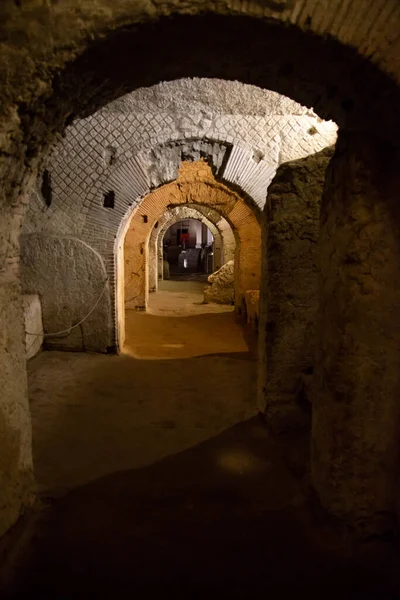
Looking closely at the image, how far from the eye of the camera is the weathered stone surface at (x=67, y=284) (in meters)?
5.45

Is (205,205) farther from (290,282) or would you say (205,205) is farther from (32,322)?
Result: (290,282)

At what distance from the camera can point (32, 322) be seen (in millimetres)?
5176

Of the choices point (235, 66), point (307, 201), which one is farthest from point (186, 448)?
point (235, 66)

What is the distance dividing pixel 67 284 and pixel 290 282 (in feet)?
11.4

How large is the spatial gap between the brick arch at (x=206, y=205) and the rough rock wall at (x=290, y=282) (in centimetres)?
577

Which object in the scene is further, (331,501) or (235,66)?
(331,501)

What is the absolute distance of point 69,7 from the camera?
56.8 inches

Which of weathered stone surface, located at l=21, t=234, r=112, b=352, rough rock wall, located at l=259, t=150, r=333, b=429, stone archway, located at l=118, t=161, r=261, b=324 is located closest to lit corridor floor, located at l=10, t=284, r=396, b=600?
rough rock wall, located at l=259, t=150, r=333, b=429

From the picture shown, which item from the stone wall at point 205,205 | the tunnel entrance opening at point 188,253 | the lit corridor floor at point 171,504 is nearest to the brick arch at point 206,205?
the stone wall at point 205,205

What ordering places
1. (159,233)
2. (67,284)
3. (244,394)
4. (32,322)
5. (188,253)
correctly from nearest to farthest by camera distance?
1. (244,394)
2. (32,322)
3. (67,284)
4. (159,233)
5. (188,253)

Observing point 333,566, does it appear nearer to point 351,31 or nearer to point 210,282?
point 351,31

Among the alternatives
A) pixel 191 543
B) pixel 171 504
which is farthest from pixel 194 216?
pixel 191 543

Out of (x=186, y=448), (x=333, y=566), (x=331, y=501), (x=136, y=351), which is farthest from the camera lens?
(x=136, y=351)

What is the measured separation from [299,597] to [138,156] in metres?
4.77
